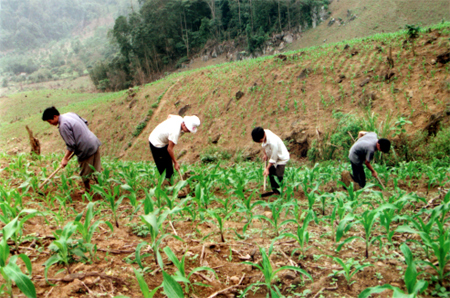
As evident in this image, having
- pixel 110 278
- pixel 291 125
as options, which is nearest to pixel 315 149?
pixel 291 125

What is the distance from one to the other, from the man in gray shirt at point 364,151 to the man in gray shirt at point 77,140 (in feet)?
14.7

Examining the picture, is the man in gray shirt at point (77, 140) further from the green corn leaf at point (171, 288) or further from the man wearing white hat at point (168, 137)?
the green corn leaf at point (171, 288)

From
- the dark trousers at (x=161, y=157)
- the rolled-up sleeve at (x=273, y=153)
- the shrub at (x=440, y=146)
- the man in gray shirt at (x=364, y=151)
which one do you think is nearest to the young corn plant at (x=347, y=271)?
the rolled-up sleeve at (x=273, y=153)

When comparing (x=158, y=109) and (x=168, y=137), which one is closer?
(x=168, y=137)

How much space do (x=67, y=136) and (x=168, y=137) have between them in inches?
60.9

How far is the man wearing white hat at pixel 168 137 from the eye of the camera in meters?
4.59

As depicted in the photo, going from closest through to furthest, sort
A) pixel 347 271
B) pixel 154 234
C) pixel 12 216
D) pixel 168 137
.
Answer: pixel 347 271, pixel 154 234, pixel 12 216, pixel 168 137

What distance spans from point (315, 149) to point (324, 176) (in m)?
5.43

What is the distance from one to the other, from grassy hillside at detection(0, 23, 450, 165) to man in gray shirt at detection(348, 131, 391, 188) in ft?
12.3

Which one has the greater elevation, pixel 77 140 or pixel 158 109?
pixel 77 140

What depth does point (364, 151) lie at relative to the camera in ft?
16.5

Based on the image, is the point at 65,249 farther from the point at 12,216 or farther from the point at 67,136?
the point at 67,136

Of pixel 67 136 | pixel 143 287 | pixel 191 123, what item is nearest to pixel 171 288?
pixel 143 287

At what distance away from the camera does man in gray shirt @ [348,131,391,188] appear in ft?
15.8
